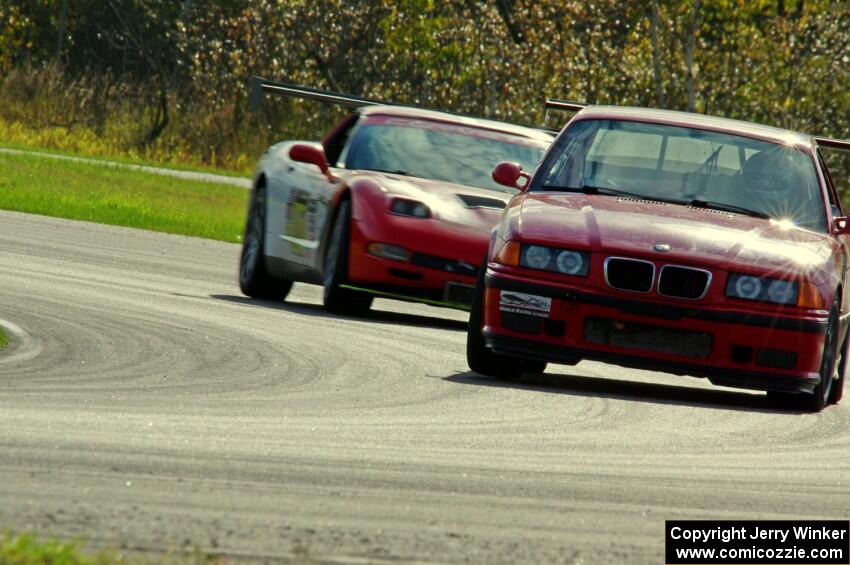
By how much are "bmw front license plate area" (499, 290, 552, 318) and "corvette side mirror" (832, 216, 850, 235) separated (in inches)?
73.0

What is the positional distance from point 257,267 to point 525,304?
5367 mm

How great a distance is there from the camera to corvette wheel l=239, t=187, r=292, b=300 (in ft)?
48.5

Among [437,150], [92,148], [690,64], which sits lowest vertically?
[92,148]

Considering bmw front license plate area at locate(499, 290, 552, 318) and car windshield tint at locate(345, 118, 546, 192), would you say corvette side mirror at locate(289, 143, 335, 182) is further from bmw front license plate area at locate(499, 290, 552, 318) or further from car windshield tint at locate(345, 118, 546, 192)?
bmw front license plate area at locate(499, 290, 552, 318)

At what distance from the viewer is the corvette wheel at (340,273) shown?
43.3ft

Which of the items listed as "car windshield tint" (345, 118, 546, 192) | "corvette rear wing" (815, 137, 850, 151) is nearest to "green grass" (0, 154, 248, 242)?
"car windshield tint" (345, 118, 546, 192)

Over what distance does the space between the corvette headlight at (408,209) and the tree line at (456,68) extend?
23.3 meters

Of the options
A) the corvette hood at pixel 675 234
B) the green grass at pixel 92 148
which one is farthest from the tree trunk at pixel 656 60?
the corvette hood at pixel 675 234

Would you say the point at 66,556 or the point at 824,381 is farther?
the point at 824,381

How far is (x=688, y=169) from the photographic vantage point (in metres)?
10.7

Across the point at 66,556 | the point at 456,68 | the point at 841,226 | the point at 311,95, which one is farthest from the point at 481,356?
the point at 456,68

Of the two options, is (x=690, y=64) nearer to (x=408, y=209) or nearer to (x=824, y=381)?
(x=408, y=209)

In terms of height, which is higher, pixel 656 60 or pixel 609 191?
pixel 609 191

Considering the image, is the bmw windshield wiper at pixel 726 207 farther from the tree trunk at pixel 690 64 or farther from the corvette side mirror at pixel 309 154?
the tree trunk at pixel 690 64
